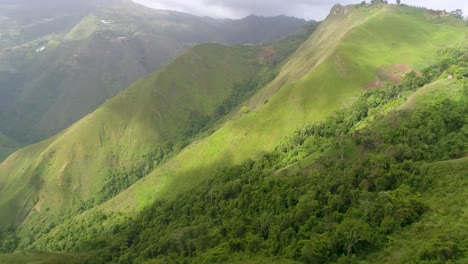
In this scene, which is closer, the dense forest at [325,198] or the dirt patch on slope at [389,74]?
the dense forest at [325,198]

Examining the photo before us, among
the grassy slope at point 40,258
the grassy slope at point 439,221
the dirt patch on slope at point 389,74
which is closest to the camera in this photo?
the grassy slope at point 439,221

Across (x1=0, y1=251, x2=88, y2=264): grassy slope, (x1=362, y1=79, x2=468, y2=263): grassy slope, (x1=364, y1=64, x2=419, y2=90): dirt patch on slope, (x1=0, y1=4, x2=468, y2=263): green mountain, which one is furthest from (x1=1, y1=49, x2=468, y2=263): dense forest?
(x1=364, y1=64, x2=419, y2=90): dirt patch on slope

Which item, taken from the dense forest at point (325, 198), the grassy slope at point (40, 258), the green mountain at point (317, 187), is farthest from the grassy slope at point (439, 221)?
the grassy slope at point (40, 258)

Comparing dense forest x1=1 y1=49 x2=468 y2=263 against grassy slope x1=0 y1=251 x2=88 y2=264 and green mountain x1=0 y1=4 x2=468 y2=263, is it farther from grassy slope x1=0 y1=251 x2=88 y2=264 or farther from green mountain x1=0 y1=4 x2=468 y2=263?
grassy slope x1=0 y1=251 x2=88 y2=264

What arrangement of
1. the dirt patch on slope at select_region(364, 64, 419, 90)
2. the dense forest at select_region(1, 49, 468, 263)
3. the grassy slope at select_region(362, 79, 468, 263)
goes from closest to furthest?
the grassy slope at select_region(362, 79, 468, 263) → the dense forest at select_region(1, 49, 468, 263) → the dirt patch on slope at select_region(364, 64, 419, 90)

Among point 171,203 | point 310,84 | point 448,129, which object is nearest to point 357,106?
point 310,84

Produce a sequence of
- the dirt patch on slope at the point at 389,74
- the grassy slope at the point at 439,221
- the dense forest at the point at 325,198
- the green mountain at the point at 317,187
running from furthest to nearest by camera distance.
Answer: the dirt patch on slope at the point at 389,74
the dense forest at the point at 325,198
the green mountain at the point at 317,187
the grassy slope at the point at 439,221

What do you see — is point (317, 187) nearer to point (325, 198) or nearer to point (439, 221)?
point (325, 198)

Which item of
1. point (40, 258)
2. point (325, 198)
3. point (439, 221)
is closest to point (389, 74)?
point (325, 198)

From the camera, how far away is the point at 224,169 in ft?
542

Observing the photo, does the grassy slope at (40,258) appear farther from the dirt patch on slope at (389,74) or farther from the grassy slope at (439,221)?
the dirt patch on slope at (389,74)

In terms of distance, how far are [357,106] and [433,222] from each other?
100848mm

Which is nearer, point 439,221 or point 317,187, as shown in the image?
point 439,221

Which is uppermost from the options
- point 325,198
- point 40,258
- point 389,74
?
point 389,74
